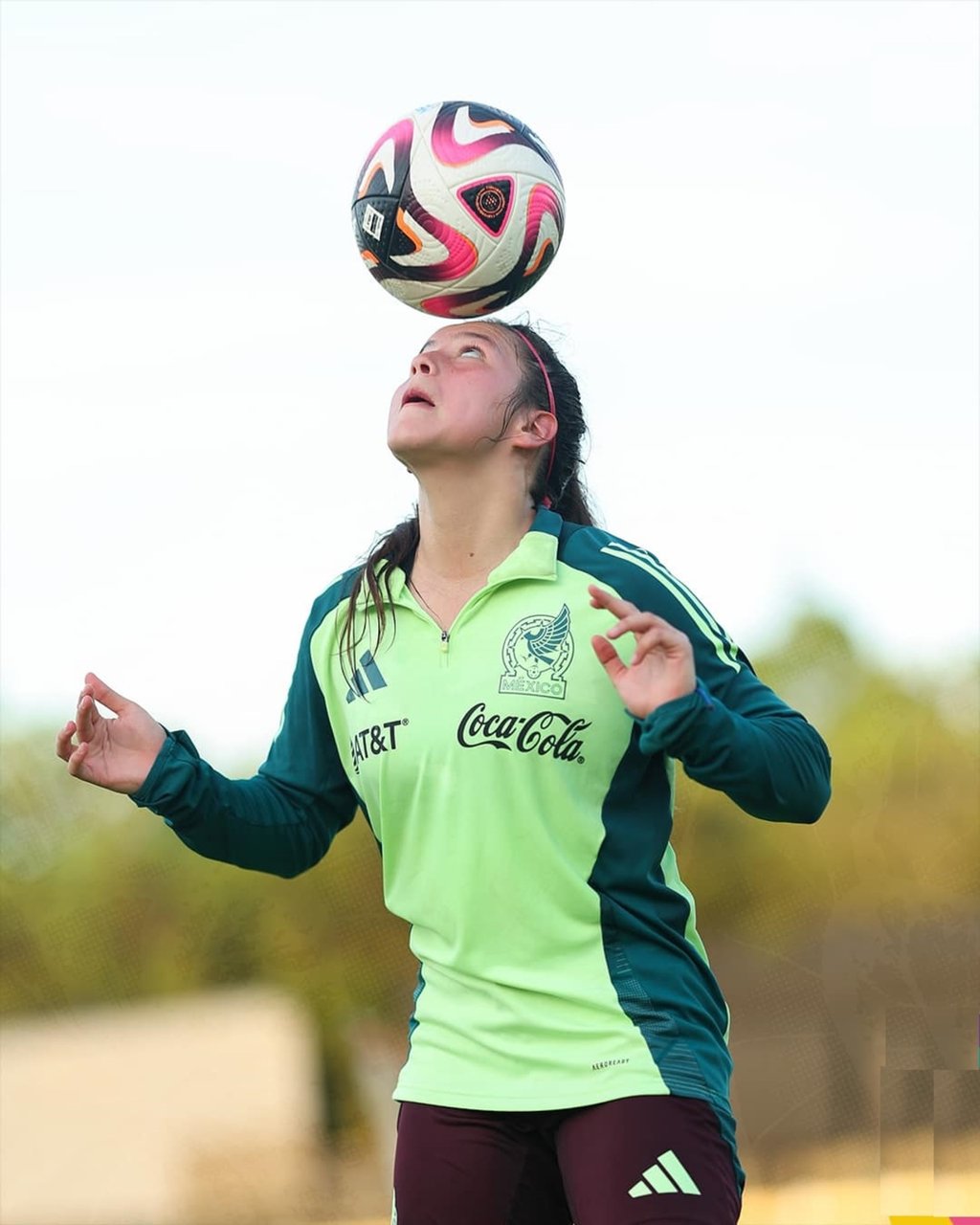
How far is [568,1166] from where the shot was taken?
9.25ft

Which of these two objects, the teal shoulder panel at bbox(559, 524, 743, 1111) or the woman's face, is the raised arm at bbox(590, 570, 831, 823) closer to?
the teal shoulder panel at bbox(559, 524, 743, 1111)

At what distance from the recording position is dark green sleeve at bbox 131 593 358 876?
3205 mm

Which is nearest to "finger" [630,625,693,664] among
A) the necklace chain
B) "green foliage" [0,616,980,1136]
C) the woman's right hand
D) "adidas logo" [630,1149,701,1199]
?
the necklace chain

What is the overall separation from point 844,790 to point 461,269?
5.18m

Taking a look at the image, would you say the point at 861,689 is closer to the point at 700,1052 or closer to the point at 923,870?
the point at 923,870

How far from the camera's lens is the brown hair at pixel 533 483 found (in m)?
3.32

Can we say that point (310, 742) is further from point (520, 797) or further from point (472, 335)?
point (472, 335)

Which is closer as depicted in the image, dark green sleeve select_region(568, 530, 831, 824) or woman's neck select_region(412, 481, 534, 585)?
dark green sleeve select_region(568, 530, 831, 824)

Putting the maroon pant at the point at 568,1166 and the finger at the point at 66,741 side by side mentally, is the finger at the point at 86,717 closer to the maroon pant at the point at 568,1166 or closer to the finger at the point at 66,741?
the finger at the point at 66,741

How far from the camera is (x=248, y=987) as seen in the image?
7.78 meters

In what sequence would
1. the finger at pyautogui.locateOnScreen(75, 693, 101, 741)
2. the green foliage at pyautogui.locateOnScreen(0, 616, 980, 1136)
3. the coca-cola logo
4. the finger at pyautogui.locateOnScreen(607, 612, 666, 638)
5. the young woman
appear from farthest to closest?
the green foliage at pyautogui.locateOnScreen(0, 616, 980, 1136)
the finger at pyautogui.locateOnScreen(75, 693, 101, 741)
the coca-cola logo
the young woman
the finger at pyautogui.locateOnScreen(607, 612, 666, 638)

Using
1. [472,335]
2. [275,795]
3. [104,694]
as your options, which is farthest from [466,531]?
[104,694]

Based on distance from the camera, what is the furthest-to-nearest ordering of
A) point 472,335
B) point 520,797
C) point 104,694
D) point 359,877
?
point 359,877
point 472,335
point 104,694
point 520,797

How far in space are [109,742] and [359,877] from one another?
4825 millimetres
